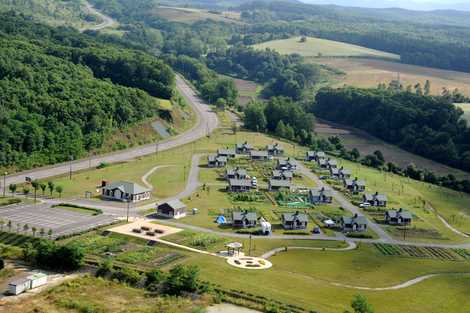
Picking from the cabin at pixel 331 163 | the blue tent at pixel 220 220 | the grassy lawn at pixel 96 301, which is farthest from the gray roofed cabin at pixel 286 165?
the grassy lawn at pixel 96 301

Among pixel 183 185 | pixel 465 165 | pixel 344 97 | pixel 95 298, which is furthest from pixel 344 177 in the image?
pixel 344 97

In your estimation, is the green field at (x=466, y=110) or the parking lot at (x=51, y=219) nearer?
the parking lot at (x=51, y=219)

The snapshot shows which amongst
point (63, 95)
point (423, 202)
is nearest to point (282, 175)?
point (423, 202)

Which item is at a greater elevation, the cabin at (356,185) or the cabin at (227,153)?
the cabin at (227,153)

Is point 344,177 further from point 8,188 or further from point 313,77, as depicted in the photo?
point 313,77

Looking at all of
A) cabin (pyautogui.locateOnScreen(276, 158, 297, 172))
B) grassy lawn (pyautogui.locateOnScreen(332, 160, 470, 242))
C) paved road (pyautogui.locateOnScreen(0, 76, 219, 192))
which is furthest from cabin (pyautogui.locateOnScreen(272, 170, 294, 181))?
paved road (pyautogui.locateOnScreen(0, 76, 219, 192))

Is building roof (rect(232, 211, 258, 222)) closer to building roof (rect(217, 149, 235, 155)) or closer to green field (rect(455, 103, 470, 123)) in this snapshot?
building roof (rect(217, 149, 235, 155))

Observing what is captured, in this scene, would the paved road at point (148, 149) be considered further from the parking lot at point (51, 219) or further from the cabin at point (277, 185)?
the cabin at point (277, 185)
